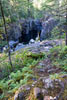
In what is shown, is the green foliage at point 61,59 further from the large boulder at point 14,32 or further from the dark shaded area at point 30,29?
the dark shaded area at point 30,29

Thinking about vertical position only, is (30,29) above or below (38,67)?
above

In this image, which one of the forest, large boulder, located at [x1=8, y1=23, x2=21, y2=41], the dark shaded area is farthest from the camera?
the dark shaded area

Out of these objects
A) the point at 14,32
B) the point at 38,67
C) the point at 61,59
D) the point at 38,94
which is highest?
the point at 14,32

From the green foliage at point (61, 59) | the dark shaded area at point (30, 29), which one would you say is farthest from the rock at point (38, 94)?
the dark shaded area at point (30, 29)

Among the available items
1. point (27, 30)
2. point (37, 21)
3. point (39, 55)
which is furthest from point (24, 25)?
point (39, 55)

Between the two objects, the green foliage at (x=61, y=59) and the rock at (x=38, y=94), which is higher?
the rock at (x=38, y=94)

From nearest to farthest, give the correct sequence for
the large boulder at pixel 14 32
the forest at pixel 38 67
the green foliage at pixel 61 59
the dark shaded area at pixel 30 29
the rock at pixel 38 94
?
the rock at pixel 38 94, the forest at pixel 38 67, the green foliage at pixel 61 59, the large boulder at pixel 14 32, the dark shaded area at pixel 30 29

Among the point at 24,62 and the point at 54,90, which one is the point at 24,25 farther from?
the point at 54,90

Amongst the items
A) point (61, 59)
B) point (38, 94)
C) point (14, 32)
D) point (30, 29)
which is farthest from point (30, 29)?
point (38, 94)

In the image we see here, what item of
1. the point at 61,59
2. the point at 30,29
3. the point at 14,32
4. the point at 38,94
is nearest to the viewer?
the point at 38,94

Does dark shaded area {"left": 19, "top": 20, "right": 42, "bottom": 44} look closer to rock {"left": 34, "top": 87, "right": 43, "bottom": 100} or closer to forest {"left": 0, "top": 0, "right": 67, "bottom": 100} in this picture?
forest {"left": 0, "top": 0, "right": 67, "bottom": 100}

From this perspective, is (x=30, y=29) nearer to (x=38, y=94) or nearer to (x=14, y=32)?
(x=14, y=32)

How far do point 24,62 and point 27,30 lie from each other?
18989 mm

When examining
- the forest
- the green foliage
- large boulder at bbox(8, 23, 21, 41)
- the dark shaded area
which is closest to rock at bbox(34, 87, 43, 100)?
the forest
